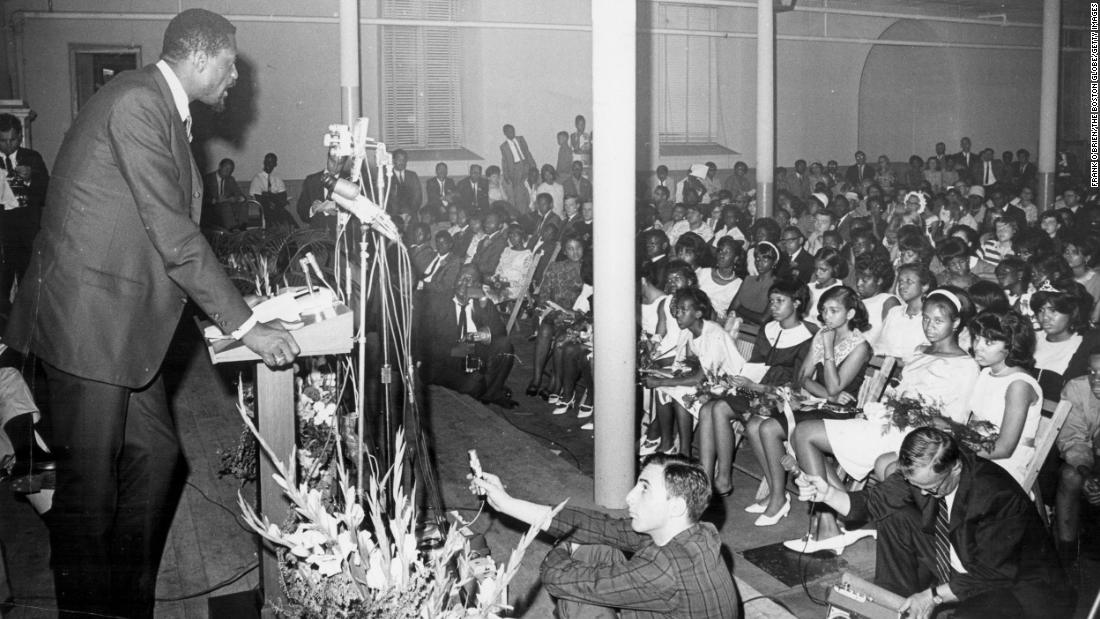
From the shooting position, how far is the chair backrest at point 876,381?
5.04 meters

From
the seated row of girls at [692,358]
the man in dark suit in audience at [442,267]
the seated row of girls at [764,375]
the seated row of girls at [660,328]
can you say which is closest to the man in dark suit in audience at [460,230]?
the man in dark suit in audience at [442,267]

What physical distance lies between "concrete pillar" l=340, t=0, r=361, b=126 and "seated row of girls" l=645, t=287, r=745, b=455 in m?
3.05

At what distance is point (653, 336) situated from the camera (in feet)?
19.6

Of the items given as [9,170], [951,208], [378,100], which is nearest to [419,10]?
[378,100]

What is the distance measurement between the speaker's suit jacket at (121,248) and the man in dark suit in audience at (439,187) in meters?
11.3

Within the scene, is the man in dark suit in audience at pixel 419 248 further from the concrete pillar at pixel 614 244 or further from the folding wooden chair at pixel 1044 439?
the folding wooden chair at pixel 1044 439

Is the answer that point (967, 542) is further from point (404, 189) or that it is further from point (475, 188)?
point (475, 188)

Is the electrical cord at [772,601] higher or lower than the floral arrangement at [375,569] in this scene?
lower

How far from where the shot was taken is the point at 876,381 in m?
5.06

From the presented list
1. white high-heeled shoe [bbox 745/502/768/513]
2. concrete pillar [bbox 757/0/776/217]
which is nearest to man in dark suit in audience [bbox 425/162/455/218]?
concrete pillar [bbox 757/0/776/217]

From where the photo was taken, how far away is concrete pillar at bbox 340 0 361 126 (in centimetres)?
726

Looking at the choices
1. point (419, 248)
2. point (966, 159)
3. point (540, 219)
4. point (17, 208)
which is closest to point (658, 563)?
point (419, 248)

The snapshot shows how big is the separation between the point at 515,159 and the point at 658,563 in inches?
492

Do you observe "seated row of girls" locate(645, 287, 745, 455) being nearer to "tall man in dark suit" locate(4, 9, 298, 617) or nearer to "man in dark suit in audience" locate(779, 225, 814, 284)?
"man in dark suit in audience" locate(779, 225, 814, 284)
